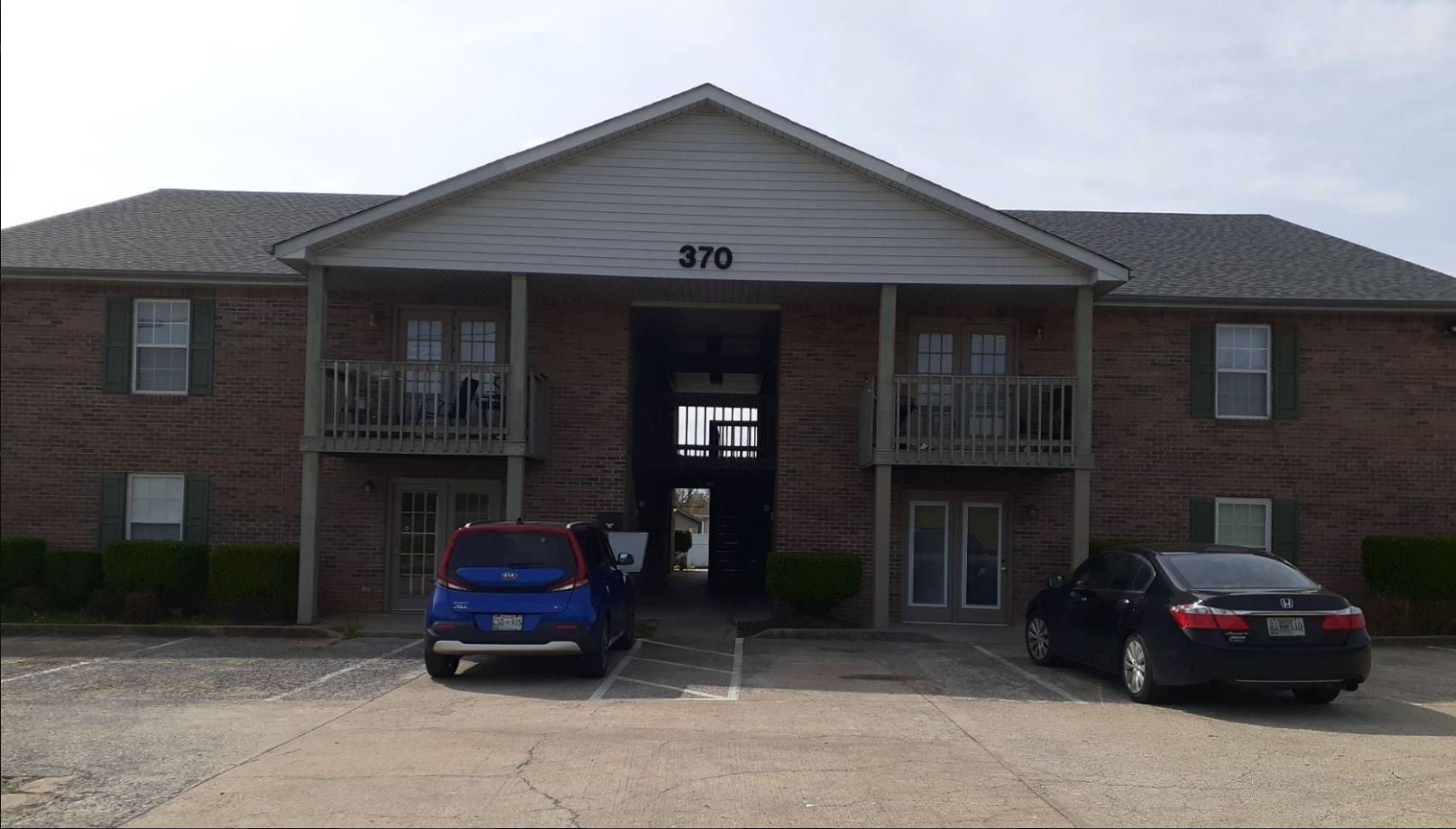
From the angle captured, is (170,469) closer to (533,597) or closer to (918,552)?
(533,597)

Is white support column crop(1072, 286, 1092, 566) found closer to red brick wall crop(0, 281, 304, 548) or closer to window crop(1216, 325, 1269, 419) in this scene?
window crop(1216, 325, 1269, 419)

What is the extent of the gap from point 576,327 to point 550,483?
2.38 meters

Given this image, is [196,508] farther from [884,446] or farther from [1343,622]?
[1343,622]

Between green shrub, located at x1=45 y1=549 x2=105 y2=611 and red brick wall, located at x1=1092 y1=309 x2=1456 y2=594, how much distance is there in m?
14.2

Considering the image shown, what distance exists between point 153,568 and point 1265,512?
15.9 meters

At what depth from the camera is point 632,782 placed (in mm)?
7707

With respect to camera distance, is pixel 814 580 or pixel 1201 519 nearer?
pixel 814 580

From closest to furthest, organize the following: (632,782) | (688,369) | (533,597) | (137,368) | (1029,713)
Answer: (632,782)
(1029,713)
(533,597)
(137,368)
(688,369)

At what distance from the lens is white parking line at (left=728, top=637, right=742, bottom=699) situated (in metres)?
11.8

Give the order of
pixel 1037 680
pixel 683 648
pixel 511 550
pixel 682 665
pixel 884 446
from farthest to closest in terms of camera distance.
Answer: pixel 884 446 → pixel 683 648 → pixel 682 665 → pixel 1037 680 → pixel 511 550

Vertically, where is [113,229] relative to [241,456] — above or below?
above

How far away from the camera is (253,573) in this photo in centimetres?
1659

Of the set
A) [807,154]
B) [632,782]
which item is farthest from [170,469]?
[632,782]

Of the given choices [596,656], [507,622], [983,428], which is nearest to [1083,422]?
[983,428]
